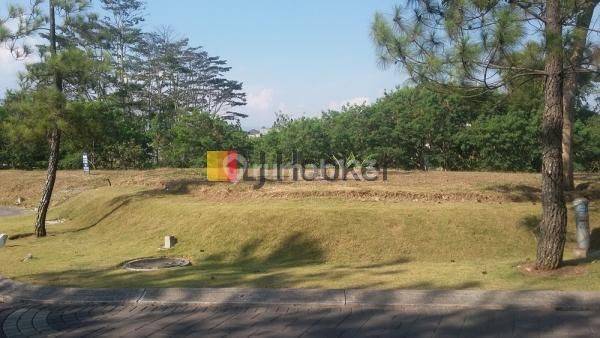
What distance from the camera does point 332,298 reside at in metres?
6.05

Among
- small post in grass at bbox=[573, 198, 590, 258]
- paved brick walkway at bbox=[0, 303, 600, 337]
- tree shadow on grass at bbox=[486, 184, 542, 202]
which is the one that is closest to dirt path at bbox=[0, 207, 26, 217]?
paved brick walkway at bbox=[0, 303, 600, 337]

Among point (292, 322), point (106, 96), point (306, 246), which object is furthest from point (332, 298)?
point (106, 96)

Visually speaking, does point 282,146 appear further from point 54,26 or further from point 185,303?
point 185,303

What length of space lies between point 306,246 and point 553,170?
4178 mm

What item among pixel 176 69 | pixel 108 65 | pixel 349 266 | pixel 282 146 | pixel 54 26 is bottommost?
pixel 349 266

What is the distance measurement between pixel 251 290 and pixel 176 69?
134ft

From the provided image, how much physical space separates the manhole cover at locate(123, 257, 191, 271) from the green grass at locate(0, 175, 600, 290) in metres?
0.26

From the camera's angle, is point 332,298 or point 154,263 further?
point 154,263

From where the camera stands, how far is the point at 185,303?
614 cm

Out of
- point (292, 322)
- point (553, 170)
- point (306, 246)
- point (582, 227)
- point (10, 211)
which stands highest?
point (553, 170)

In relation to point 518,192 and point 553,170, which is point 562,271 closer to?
point 553,170

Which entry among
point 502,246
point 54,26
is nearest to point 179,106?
point 54,26

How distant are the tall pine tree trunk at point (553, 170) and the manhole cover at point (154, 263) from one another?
5025mm

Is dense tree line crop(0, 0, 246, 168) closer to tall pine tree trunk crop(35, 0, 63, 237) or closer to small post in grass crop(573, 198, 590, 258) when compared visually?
tall pine tree trunk crop(35, 0, 63, 237)
